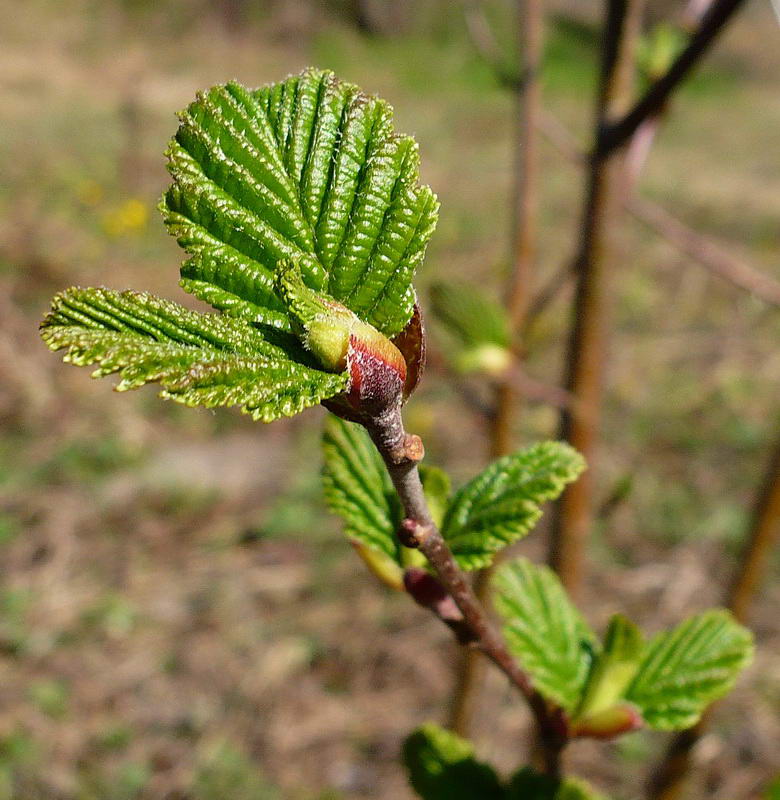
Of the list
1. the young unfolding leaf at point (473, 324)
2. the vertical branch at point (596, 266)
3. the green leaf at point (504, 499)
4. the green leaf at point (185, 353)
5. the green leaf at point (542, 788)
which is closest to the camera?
the green leaf at point (185, 353)

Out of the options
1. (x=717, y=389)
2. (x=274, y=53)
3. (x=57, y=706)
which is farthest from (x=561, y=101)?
(x=57, y=706)

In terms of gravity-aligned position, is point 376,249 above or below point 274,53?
below

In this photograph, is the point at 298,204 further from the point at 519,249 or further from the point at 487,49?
the point at 487,49

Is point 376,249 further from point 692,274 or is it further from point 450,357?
point 692,274

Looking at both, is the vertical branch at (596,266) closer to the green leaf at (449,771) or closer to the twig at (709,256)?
the twig at (709,256)

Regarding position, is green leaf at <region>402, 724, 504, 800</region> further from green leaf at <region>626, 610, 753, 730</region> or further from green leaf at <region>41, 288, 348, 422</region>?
green leaf at <region>41, 288, 348, 422</region>

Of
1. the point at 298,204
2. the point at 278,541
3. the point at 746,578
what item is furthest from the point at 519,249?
the point at 278,541

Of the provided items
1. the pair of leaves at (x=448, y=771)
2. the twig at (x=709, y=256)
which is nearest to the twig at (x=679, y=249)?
the twig at (x=709, y=256)
